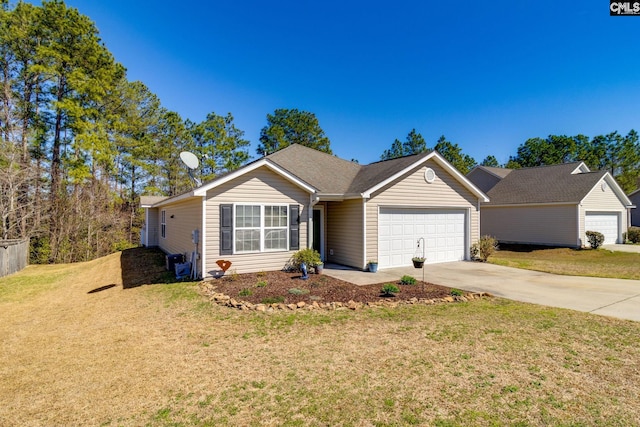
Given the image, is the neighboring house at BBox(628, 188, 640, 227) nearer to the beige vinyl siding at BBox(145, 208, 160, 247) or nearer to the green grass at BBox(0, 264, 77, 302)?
the beige vinyl siding at BBox(145, 208, 160, 247)

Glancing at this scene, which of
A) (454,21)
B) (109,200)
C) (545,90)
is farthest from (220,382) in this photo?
(545,90)

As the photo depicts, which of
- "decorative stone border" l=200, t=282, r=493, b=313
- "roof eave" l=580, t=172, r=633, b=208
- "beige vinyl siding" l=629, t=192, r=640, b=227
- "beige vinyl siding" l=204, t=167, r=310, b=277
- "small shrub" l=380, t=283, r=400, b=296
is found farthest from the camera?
"beige vinyl siding" l=629, t=192, r=640, b=227

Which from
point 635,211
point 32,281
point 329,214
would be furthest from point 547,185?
point 32,281

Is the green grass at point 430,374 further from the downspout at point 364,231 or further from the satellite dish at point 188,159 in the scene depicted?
the satellite dish at point 188,159

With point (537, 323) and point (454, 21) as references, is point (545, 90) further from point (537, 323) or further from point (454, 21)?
point (537, 323)

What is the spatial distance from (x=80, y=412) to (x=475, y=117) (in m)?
33.1

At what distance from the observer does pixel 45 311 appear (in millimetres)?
8211

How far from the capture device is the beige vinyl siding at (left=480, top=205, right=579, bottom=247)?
18984mm

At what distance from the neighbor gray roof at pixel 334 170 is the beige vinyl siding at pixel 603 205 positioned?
13728mm

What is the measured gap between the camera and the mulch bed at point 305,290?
765 centimetres

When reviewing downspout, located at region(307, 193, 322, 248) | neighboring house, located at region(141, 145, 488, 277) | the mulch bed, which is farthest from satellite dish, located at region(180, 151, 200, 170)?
the mulch bed

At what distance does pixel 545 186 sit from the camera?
21250 mm

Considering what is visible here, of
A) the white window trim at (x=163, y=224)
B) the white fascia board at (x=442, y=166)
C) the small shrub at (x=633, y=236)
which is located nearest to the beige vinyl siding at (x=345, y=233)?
the white fascia board at (x=442, y=166)

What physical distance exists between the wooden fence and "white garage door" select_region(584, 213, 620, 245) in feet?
99.8
